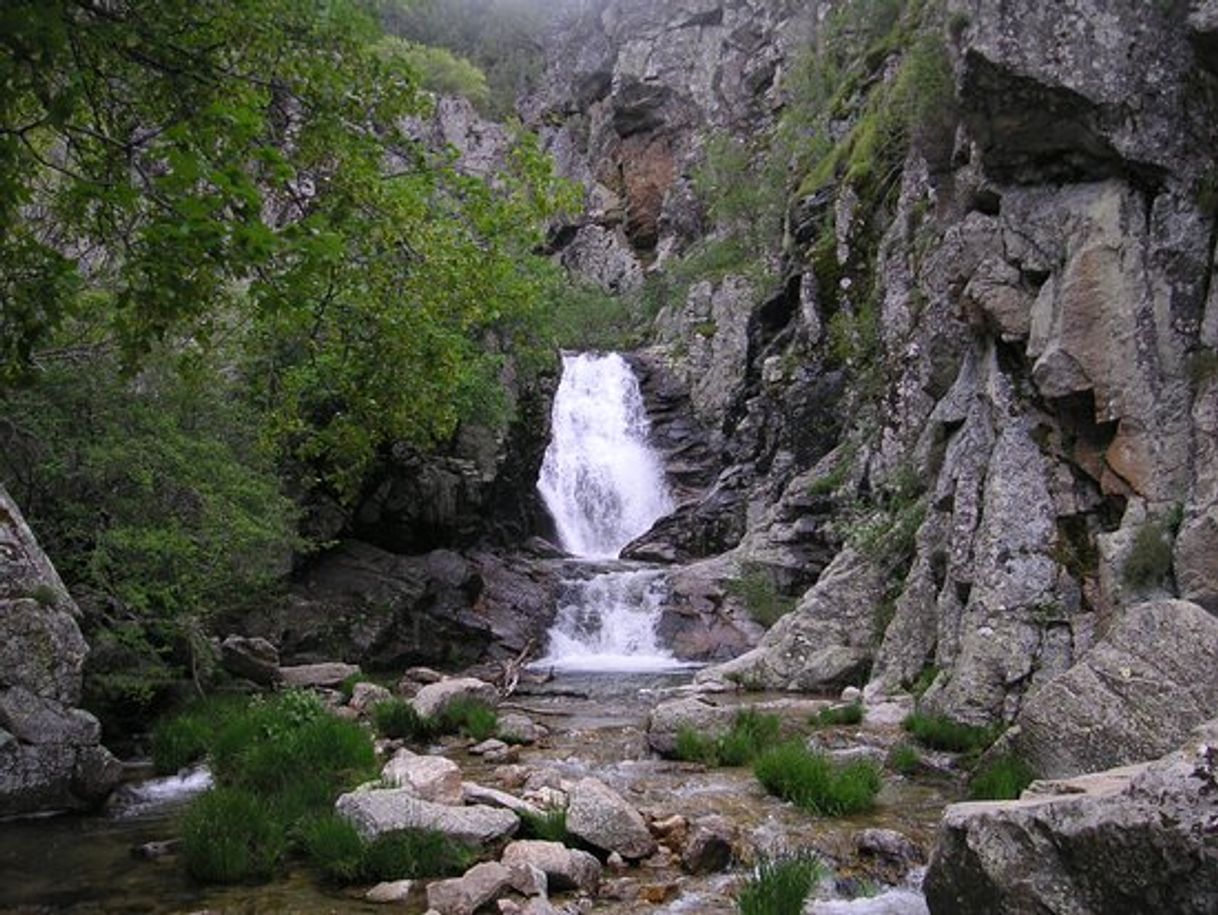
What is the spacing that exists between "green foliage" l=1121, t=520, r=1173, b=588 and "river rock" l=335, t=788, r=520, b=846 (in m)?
7.19

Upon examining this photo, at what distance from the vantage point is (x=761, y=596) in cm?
2283

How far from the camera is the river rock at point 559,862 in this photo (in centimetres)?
680

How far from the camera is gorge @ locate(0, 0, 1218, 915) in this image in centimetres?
695

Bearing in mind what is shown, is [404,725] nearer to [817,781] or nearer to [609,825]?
[609,825]

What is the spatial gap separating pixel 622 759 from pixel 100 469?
7.40 metres

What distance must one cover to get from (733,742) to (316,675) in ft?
28.7

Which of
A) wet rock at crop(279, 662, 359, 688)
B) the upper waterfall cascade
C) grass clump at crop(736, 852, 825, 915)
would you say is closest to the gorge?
wet rock at crop(279, 662, 359, 688)

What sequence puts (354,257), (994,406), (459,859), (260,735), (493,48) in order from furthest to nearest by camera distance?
1. (493,48)
2. (994,406)
3. (260,735)
4. (459,859)
5. (354,257)

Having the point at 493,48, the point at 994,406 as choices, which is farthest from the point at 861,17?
the point at 493,48

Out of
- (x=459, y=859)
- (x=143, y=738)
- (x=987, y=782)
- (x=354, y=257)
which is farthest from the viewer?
(x=143, y=738)

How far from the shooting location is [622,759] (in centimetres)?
1115

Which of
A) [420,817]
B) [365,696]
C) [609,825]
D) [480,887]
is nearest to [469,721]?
[365,696]

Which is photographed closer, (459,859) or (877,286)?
(459,859)

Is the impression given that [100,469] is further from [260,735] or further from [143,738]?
[260,735]
